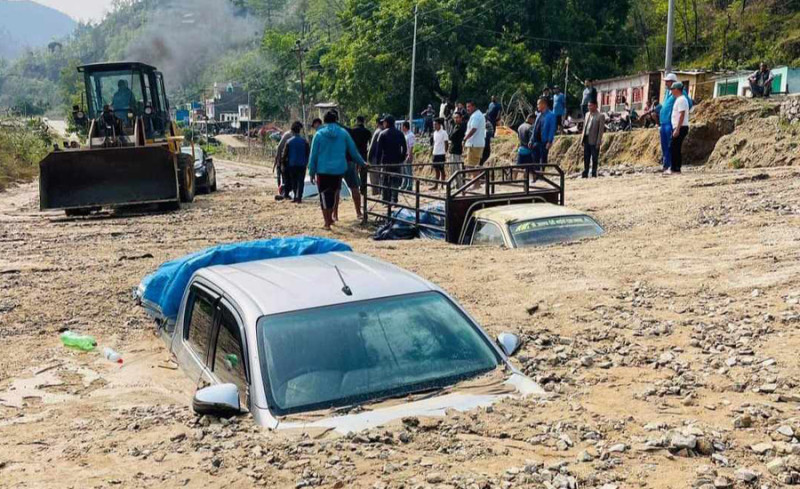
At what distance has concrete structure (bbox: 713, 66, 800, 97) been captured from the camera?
1278 inches

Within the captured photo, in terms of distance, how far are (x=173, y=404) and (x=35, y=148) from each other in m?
35.5

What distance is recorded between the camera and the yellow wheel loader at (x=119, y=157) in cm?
1650

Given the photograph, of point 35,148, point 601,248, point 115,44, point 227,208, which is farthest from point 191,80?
point 601,248

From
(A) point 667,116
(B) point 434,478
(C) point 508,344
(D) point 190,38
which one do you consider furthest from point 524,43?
(D) point 190,38


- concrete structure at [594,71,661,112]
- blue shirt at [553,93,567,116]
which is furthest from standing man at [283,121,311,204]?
concrete structure at [594,71,661,112]

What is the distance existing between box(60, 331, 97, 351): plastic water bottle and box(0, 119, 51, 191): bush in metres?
20.4

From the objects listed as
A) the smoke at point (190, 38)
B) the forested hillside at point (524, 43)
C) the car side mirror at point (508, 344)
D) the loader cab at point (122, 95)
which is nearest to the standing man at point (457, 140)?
the loader cab at point (122, 95)

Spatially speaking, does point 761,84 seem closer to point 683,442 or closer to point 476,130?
point 476,130

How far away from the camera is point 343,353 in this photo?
14.4 ft

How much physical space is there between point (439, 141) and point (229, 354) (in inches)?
518

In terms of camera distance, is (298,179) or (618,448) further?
(298,179)

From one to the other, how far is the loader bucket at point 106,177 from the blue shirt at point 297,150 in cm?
240

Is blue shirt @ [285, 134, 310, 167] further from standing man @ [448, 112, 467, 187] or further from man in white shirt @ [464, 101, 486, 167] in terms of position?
man in white shirt @ [464, 101, 486, 167]

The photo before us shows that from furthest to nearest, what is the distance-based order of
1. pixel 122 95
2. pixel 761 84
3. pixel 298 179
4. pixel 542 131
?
pixel 761 84 → pixel 122 95 → pixel 298 179 → pixel 542 131
